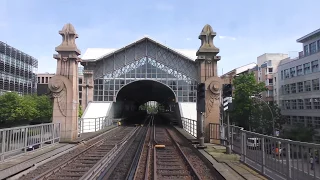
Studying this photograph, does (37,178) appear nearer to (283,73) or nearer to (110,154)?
(110,154)

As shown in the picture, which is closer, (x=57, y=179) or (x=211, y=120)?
(x=57, y=179)

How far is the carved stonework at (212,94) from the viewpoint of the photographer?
16.9 metres

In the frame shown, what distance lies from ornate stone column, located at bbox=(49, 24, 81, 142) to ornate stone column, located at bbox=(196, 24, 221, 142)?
7.70m

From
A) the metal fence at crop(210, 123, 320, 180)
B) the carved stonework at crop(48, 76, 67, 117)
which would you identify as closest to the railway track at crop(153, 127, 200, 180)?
the metal fence at crop(210, 123, 320, 180)

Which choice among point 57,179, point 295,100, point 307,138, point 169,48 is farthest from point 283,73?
point 57,179

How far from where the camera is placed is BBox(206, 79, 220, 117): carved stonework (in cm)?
1691

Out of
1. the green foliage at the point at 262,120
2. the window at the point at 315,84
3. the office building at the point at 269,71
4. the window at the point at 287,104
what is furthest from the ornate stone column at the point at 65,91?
the office building at the point at 269,71

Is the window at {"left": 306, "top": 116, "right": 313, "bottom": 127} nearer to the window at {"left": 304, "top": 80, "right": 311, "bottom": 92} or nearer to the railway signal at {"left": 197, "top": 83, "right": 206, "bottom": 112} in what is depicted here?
the window at {"left": 304, "top": 80, "right": 311, "bottom": 92}

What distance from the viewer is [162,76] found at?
153 feet

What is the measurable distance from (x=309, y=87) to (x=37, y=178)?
48.5 m

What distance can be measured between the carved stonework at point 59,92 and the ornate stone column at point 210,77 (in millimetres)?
8225

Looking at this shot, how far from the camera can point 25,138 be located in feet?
38.9

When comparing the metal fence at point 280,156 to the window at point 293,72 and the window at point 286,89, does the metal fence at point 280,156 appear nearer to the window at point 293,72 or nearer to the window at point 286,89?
the window at point 293,72

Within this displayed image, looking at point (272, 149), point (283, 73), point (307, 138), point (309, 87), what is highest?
point (283, 73)
